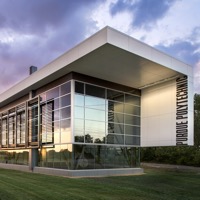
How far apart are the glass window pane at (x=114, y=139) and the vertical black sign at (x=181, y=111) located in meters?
4.50

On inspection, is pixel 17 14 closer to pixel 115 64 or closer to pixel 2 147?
pixel 115 64

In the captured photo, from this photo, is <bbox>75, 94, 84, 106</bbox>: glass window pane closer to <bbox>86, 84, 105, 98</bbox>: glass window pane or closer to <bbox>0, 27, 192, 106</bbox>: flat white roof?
<bbox>86, 84, 105, 98</bbox>: glass window pane

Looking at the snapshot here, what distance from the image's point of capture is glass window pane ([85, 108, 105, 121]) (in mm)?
21703

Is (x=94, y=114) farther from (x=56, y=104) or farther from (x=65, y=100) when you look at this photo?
(x=56, y=104)

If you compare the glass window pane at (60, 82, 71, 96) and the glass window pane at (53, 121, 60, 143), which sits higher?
the glass window pane at (60, 82, 71, 96)

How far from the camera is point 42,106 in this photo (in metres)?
25.1

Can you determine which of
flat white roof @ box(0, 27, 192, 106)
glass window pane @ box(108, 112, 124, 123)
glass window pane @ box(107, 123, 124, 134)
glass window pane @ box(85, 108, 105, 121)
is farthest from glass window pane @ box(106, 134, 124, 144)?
flat white roof @ box(0, 27, 192, 106)

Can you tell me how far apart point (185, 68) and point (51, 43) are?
1075 cm

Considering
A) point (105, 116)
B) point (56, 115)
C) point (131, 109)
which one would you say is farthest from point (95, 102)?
point (131, 109)

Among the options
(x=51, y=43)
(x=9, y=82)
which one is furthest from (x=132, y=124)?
(x=9, y=82)

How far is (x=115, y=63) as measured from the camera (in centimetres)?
1931

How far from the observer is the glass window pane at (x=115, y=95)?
23553mm

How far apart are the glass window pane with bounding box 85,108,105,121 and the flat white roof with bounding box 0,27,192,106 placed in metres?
2.56

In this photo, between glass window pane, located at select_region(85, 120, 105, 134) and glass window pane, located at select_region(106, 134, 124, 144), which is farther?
glass window pane, located at select_region(106, 134, 124, 144)
